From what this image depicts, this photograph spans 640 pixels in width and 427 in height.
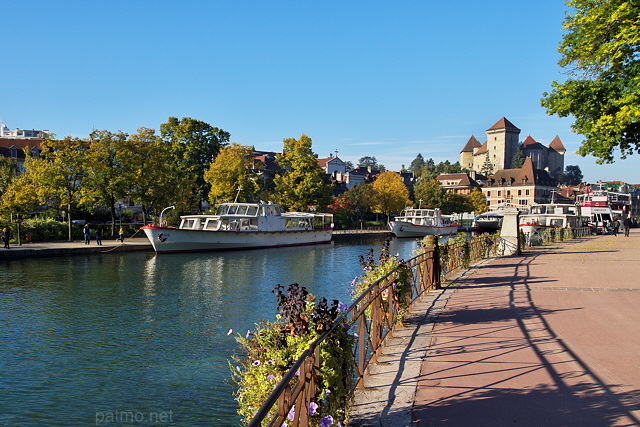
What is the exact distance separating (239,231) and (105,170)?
11.4 m

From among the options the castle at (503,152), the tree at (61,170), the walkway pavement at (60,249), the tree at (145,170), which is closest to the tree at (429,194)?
the tree at (145,170)

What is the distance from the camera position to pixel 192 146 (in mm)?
63094

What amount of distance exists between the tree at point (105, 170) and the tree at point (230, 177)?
12486mm

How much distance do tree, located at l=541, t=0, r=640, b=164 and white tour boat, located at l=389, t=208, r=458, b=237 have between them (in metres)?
45.7

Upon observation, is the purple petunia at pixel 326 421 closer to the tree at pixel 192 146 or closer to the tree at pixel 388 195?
the tree at pixel 192 146

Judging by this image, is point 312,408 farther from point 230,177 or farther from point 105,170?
point 230,177

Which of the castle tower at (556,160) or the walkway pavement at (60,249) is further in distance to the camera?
the castle tower at (556,160)

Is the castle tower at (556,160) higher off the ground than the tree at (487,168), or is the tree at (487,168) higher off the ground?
the castle tower at (556,160)

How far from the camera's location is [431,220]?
244ft

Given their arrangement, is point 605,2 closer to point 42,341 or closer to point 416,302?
point 416,302

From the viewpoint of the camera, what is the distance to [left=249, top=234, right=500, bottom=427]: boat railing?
12.7 ft

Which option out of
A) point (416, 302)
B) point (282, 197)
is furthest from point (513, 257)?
point (282, 197)

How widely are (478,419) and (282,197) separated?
60.2 m

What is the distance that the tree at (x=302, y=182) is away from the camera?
6469cm
